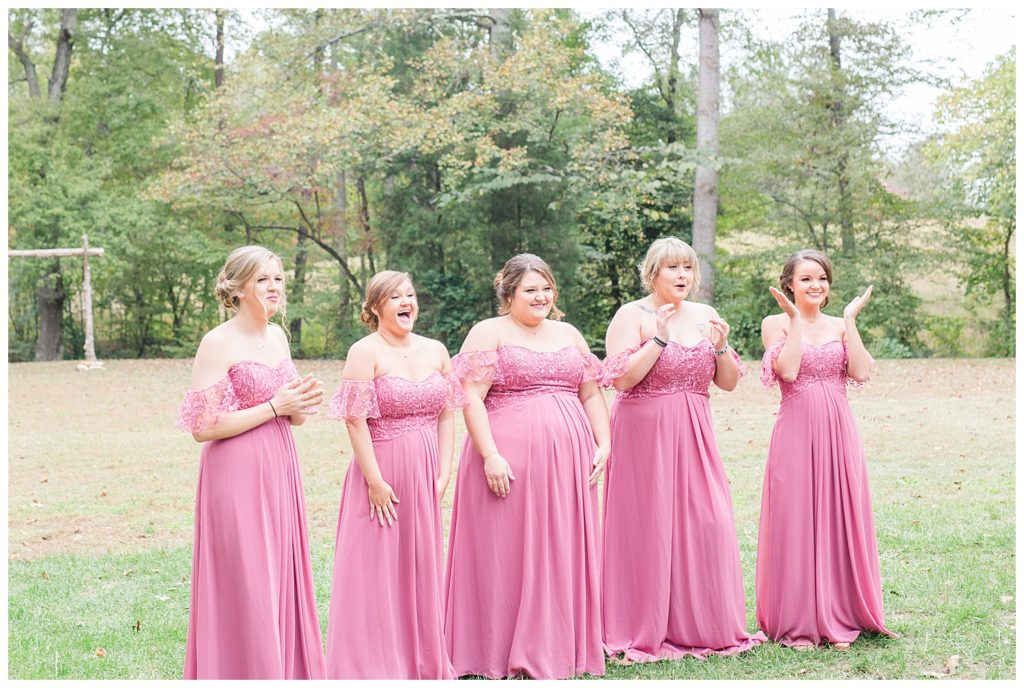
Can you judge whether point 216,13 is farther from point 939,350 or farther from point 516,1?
point 939,350

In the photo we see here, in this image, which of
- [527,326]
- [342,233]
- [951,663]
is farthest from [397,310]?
[342,233]

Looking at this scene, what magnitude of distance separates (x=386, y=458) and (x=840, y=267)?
71.4ft

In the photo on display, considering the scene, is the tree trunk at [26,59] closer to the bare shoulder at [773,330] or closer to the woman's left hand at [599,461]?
the bare shoulder at [773,330]

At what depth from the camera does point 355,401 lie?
485 centimetres

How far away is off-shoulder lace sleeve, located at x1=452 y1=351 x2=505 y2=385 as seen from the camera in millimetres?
5312

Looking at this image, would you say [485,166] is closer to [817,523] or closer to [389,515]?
[817,523]

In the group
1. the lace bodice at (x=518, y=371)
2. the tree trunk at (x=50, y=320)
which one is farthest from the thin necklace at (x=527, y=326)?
the tree trunk at (x=50, y=320)

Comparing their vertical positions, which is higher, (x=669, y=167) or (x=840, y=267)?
(x=669, y=167)

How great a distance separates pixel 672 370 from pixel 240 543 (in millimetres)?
2460

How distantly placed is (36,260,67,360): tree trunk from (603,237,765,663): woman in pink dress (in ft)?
89.3

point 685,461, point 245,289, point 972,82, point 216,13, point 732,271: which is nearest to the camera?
point 245,289

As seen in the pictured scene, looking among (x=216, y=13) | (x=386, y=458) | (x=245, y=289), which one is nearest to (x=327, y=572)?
(x=386, y=458)

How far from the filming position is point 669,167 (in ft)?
78.9

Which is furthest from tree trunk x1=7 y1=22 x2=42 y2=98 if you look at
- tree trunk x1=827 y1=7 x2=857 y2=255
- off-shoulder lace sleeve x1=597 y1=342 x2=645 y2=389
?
off-shoulder lace sleeve x1=597 y1=342 x2=645 y2=389
